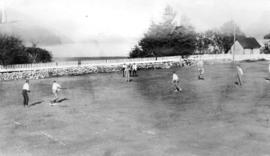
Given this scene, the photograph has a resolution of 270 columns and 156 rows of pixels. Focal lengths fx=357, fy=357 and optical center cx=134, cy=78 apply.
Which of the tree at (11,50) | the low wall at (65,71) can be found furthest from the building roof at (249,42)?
the tree at (11,50)

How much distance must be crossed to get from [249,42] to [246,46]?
2381mm

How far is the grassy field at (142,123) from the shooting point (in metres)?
12.8

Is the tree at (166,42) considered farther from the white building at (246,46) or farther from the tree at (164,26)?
the white building at (246,46)

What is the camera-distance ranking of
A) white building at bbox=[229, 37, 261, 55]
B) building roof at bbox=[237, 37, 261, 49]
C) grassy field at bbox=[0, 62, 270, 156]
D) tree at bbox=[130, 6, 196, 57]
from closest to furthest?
grassy field at bbox=[0, 62, 270, 156], tree at bbox=[130, 6, 196, 57], white building at bbox=[229, 37, 261, 55], building roof at bbox=[237, 37, 261, 49]

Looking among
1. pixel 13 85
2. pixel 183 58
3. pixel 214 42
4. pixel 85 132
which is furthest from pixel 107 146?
pixel 214 42

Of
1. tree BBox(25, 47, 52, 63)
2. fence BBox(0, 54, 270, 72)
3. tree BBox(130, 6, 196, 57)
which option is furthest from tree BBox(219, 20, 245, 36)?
tree BBox(25, 47, 52, 63)

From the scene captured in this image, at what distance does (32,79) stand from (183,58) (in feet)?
92.1

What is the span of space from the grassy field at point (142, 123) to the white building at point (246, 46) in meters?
60.2

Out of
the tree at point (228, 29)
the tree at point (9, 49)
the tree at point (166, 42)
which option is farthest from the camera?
the tree at point (228, 29)

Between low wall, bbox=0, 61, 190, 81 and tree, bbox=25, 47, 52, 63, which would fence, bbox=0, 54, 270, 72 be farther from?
tree, bbox=25, 47, 52, 63

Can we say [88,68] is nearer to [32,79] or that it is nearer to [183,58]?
[32,79]

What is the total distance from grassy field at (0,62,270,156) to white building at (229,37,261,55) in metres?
60.2

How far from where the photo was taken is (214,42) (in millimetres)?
98750

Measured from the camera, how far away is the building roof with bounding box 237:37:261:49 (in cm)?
8502
